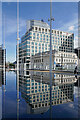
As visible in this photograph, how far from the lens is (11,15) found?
15805 millimetres

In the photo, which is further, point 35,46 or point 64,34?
point 64,34

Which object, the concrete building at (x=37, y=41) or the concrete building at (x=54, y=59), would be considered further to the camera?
the concrete building at (x=37, y=41)

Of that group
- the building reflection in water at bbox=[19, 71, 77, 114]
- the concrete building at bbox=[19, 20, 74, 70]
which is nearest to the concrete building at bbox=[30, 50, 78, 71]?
the concrete building at bbox=[19, 20, 74, 70]

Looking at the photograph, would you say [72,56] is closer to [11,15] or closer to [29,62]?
[29,62]

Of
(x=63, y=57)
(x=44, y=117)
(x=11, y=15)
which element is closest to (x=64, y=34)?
(x=63, y=57)

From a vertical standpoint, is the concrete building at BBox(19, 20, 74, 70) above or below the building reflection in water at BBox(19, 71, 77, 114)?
above

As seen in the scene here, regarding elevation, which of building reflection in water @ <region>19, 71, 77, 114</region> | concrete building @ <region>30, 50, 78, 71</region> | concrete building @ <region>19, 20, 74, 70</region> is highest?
concrete building @ <region>19, 20, 74, 70</region>

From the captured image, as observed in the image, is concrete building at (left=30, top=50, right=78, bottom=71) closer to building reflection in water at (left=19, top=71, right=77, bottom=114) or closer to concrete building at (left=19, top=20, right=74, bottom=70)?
concrete building at (left=19, top=20, right=74, bottom=70)

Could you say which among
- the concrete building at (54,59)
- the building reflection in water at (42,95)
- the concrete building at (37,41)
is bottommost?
the building reflection in water at (42,95)

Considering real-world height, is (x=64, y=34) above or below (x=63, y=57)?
above

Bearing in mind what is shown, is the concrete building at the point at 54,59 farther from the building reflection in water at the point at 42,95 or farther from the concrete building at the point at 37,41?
the building reflection in water at the point at 42,95

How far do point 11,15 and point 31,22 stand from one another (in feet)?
134

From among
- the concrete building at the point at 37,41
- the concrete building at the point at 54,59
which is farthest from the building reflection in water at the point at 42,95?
the concrete building at the point at 37,41

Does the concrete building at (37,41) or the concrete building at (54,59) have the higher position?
the concrete building at (37,41)
